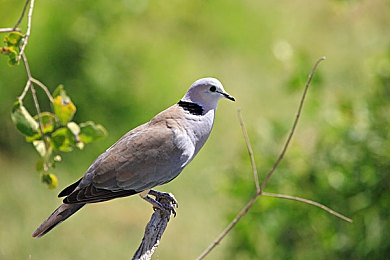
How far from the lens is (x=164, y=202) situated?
3033mm

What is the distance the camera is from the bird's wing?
289cm

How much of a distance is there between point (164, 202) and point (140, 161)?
215mm

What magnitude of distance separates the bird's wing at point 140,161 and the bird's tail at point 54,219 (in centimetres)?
9

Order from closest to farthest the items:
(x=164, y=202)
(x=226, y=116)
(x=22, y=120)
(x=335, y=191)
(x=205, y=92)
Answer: (x=22, y=120) → (x=205, y=92) → (x=164, y=202) → (x=335, y=191) → (x=226, y=116)

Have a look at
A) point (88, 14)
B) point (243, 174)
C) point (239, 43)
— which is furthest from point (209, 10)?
point (243, 174)

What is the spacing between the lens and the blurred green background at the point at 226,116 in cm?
514

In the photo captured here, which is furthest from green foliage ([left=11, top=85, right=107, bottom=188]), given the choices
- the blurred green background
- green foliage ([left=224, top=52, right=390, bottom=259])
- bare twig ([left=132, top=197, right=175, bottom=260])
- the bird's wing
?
green foliage ([left=224, top=52, right=390, bottom=259])

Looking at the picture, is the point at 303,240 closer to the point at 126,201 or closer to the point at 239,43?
the point at 126,201

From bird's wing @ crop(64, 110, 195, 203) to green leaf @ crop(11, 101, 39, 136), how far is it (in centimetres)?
95

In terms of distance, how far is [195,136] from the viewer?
2.89 metres

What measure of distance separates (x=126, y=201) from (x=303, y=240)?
261cm

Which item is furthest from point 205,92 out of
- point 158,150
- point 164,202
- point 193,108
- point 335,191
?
point 335,191

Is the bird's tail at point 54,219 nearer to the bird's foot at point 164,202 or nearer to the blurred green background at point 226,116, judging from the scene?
the bird's foot at point 164,202

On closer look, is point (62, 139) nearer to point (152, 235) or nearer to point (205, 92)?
point (152, 235)
